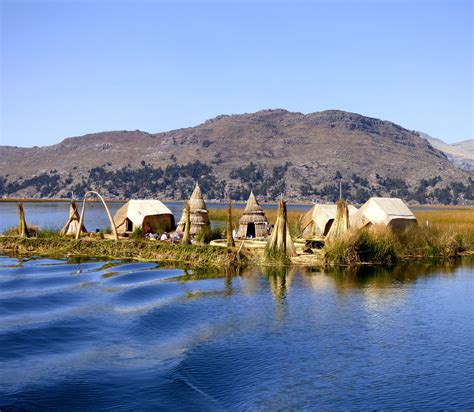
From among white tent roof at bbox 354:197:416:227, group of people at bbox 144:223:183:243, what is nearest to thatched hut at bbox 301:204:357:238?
white tent roof at bbox 354:197:416:227

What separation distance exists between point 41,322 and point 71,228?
17.9 m

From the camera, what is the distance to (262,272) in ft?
88.7

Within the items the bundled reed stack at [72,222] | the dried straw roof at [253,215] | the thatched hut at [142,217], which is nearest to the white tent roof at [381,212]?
the dried straw roof at [253,215]

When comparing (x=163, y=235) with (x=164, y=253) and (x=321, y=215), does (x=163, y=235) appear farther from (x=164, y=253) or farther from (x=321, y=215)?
(x=321, y=215)

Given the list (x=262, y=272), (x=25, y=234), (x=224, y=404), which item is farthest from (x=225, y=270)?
(x=224, y=404)

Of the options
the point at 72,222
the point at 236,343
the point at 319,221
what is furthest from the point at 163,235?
the point at 236,343

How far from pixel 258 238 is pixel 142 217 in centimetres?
732

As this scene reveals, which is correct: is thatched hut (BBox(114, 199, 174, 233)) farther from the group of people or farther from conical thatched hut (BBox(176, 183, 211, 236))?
conical thatched hut (BBox(176, 183, 211, 236))

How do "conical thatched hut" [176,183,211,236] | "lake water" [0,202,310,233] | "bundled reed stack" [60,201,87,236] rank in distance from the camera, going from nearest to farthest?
1. "bundled reed stack" [60,201,87,236]
2. "conical thatched hut" [176,183,211,236]
3. "lake water" [0,202,310,233]

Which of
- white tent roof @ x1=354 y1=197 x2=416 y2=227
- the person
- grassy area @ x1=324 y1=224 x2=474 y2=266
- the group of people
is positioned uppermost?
white tent roof @ x1=354 y1=197 x2=416 y2=227

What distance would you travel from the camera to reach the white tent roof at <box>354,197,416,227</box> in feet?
112

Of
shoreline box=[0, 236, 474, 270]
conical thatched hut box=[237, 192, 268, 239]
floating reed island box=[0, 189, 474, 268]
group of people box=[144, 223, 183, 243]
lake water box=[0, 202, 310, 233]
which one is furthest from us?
lake water box=[0, 202, 310, 233]

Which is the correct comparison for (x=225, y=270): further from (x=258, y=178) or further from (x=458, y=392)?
(x=258, y=178)

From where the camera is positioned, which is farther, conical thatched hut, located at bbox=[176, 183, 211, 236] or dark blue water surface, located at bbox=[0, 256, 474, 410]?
conical thatched hut, located at bbox=[176, 183, 211, 236]
